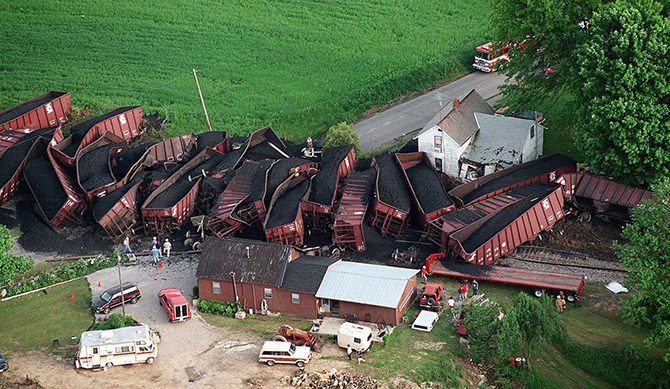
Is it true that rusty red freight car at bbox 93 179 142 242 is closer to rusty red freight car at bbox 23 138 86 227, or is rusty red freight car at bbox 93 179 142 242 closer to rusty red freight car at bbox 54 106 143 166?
rusty red freight car at bbox 23 138 86 227

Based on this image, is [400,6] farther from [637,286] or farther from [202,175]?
[637,286]

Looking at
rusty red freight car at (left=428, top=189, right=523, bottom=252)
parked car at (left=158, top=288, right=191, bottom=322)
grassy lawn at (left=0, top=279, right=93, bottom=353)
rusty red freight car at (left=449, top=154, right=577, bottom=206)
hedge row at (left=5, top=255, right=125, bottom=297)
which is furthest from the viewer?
rusty red freight car at (left=449, top=154, right=577, bottom=206)

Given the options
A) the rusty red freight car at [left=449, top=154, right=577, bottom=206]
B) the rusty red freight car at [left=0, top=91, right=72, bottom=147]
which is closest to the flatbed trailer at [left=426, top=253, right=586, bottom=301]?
the rusty red freight car at [left=449, top=154, right=577, bottom=206]

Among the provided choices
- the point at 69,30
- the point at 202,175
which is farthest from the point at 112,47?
the point at 202,175

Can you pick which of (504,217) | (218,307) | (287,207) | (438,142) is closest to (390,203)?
(287,207)

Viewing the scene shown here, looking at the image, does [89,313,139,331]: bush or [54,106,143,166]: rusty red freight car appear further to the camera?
[54,106,143,166]: rusty red freight car

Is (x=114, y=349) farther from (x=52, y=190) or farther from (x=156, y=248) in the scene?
(x=52, y=190)

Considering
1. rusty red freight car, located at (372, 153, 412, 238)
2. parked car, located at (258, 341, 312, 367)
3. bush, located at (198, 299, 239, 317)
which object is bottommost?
bush, located at (198, 299, 239, 317)
